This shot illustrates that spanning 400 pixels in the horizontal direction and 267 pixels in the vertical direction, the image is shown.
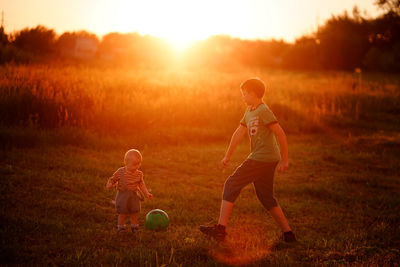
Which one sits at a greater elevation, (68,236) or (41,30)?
(41,30)

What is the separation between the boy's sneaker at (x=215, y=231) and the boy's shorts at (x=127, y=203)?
83cm

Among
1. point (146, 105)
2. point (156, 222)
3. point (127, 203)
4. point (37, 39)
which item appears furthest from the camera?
point (37, 39)

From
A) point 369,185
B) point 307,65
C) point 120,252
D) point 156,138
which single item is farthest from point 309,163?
point 307,65

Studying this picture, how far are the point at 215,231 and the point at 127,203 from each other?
1068mm

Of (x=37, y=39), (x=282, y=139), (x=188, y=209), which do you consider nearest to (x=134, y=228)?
(x=188, y=209)

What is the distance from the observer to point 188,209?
6066 mm

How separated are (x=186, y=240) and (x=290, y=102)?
41.9 ft

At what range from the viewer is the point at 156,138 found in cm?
1084

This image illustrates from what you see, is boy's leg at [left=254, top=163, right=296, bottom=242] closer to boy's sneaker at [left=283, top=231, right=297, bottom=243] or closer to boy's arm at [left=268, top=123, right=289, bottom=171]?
boy's sneaker at [left=283, top=231, right=297, bottom=243]

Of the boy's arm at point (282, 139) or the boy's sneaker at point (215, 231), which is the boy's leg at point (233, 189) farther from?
the boy's arm at point (282, 139)

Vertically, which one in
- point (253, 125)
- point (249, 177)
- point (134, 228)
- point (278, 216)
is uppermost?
point (253, 125)

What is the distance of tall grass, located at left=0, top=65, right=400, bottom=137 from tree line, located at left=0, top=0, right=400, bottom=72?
8.54m

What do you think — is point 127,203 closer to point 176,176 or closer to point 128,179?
point 128,179

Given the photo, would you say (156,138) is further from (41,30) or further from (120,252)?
(41,30)
